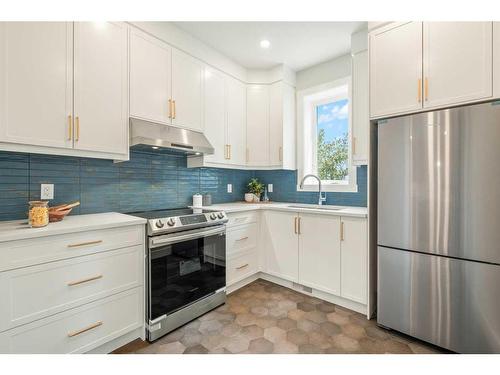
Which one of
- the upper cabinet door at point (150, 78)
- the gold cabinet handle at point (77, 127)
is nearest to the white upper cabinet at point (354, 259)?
the upper cabinet door at point (150, 78)

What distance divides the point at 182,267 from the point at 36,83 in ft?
5.31

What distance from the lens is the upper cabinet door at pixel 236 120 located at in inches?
120

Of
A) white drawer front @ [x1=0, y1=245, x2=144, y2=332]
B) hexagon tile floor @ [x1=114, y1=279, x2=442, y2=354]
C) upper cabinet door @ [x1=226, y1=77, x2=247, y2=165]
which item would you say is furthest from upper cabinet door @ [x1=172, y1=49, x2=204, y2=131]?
hexagon tile floor @ [x1=114, y1=279, x2=442, y2=354]

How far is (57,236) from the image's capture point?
59.1 inches

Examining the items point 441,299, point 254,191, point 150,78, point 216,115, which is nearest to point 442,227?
point 441,299

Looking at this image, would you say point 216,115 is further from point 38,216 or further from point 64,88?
point 38,216

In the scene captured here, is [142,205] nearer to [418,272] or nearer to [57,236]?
[57,236]

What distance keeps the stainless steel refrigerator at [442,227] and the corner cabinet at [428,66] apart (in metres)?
0.12

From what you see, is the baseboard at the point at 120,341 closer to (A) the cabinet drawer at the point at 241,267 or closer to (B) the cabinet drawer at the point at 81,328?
(B) the cabinet drawer at the point at 81,328

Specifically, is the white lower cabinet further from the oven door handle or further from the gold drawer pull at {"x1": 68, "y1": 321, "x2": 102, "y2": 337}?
the oven door handle

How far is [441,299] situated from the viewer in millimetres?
1741
